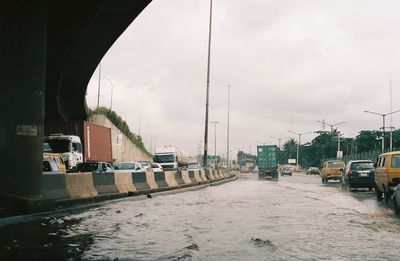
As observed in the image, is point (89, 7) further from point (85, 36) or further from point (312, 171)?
point (312, 171)

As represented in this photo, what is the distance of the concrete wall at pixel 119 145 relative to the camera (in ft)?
193

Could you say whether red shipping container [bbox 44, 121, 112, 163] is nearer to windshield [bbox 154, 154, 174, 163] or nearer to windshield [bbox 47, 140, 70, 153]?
windshield [bbox 47, 140, 70, 153]

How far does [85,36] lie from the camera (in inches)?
792

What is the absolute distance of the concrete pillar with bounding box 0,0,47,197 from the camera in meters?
12.1

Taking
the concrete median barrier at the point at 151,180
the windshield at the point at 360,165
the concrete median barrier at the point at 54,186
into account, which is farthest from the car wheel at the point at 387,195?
the concrete median barrier at the point at 54,186

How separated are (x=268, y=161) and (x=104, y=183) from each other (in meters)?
43.4

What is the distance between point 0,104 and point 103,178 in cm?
619

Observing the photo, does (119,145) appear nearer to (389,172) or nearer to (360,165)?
(360,165)

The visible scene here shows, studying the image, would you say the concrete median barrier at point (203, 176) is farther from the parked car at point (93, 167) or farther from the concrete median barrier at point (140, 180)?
the concrete median barrier at point (140, 180)

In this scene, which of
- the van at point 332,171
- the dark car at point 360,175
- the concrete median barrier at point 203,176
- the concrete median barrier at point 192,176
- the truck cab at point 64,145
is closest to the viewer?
the dark car at point 360,175

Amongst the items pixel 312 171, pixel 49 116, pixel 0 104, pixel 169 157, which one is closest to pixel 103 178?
pixel 0 104

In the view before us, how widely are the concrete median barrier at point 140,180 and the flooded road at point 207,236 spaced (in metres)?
7.00

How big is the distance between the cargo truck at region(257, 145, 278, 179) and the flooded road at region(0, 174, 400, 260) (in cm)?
4489

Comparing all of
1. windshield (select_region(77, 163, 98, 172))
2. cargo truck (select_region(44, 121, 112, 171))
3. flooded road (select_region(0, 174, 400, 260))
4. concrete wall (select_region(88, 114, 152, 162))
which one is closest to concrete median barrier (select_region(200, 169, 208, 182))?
cargo truck (select_region(44, 121, 112, 171))
